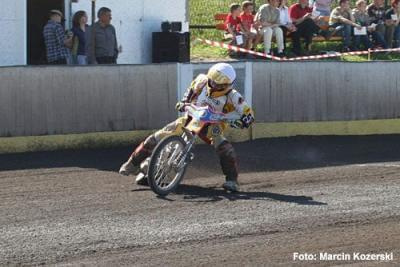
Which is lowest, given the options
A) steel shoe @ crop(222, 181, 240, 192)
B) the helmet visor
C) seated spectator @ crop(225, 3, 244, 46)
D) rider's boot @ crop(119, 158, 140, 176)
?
steel shoe @ crop(222, 181, 240, 192)

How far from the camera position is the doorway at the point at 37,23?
21828mm

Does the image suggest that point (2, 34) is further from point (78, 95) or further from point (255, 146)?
point (255, 146)

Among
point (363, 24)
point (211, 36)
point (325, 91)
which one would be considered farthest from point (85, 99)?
point (211, 36)

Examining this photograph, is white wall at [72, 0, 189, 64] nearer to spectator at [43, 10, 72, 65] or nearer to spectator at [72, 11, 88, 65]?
spectator at [72, 11, 88, 65]

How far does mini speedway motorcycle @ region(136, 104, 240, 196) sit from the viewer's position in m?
11.9

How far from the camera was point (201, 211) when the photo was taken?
1116cm

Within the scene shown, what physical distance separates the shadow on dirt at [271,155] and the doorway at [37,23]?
22.6 feet

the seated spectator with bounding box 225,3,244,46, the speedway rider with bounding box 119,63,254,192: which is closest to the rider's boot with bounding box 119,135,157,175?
the speedway rider with bounding box 119,63,254,192

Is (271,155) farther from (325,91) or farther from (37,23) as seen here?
(37,23)

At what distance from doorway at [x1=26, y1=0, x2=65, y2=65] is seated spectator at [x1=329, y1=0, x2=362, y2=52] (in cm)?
655

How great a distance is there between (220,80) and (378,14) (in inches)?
524

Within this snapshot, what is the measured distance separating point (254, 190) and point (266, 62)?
4.70 metres

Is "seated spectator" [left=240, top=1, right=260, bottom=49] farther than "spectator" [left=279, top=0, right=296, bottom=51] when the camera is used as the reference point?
No

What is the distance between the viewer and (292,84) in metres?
17.2
